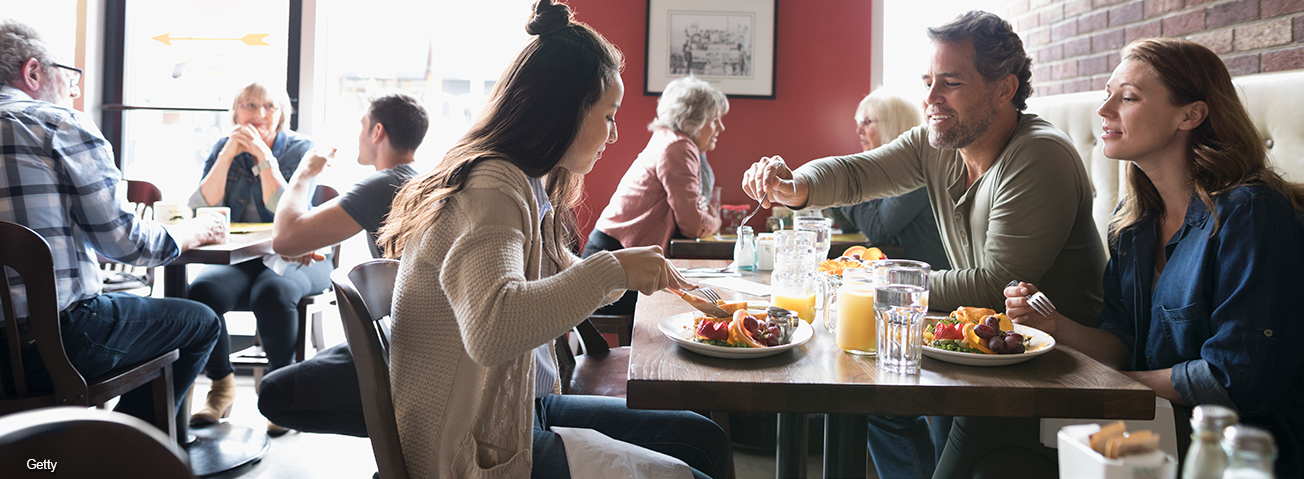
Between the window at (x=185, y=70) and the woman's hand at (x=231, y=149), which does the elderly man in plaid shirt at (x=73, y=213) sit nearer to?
the woman's hand at (x=231, y=149)

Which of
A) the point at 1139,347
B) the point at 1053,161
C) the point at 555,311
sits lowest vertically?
the point at 1139,347

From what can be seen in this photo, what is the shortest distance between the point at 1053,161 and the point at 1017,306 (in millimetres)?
440

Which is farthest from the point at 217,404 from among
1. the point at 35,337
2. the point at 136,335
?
the point at 35,337

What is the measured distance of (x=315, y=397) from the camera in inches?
58.3

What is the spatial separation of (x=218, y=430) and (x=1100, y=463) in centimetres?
295

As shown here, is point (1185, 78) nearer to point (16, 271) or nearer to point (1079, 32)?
point (1079, 32)

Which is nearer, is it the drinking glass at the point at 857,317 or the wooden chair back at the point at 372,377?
A: the wooden chair back at the point at 372,377

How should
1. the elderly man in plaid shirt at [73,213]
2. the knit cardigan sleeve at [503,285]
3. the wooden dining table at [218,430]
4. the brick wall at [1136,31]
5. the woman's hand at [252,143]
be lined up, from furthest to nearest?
the woman's hand at [252,143]
the wooden dining table at [218,430]
the brick wall at [1136,31]
the elderly man in plaid shirt at [73,213]
the knit cardigan sleeve at [503,285]

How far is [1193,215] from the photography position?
4.87ft

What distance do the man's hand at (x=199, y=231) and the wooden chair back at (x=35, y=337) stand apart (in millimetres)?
525

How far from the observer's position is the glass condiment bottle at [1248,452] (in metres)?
0.49

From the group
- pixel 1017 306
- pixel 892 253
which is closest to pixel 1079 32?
pixel 892 253

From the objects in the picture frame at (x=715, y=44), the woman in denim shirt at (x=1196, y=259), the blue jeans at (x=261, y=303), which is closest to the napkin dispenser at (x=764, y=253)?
the woman in denim shirt at (x=1196, y=259)

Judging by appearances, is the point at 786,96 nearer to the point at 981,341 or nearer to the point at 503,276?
the point at 981,341
